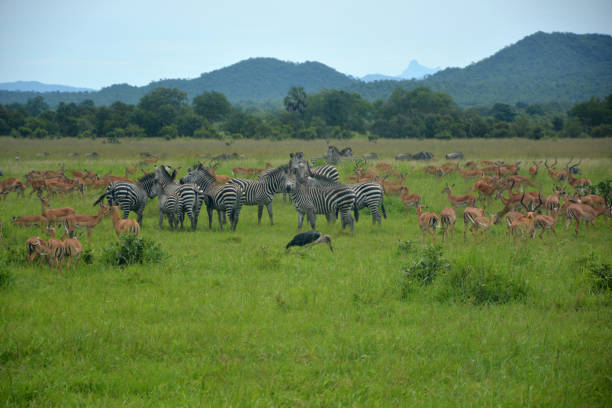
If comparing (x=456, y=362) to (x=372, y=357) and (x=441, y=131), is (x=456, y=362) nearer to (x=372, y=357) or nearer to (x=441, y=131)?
(x=372, y=357)

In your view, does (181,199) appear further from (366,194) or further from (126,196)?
(366,194)

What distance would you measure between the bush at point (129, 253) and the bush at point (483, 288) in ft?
19.3

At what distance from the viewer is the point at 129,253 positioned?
10.1 m

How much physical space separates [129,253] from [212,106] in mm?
75835

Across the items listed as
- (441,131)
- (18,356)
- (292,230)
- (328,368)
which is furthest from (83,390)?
(441,131)

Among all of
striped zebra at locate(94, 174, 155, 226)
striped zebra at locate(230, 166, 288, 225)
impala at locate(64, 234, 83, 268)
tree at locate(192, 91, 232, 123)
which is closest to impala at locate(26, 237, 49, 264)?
impala at locate(64, 234, 83, 268)

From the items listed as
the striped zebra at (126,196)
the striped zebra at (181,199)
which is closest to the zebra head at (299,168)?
the striped zebra at (181,199)

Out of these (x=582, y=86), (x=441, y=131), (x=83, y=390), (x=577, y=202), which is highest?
(x=582, y=86)

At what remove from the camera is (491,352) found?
604 centimetres

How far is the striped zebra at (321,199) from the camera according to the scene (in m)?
14.4

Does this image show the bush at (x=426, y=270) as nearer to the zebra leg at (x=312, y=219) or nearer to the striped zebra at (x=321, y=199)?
the zebra leg at (x=312, y=219)

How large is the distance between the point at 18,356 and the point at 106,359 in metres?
1.04

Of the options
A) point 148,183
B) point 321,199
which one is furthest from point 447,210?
point 148,183

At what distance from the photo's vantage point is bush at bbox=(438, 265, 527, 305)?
807 centimetres
